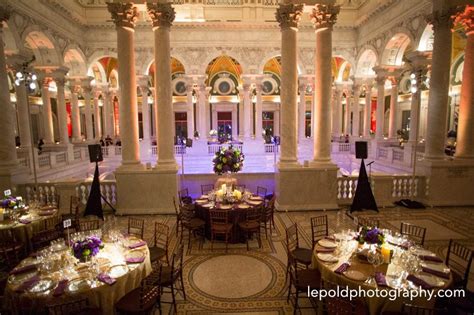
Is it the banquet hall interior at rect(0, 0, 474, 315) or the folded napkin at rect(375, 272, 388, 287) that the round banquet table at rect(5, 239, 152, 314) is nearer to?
the banquet hall interior at rect(0, 0, 474, 315)

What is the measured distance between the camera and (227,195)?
7.64 m

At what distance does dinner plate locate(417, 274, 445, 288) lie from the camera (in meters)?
3.73

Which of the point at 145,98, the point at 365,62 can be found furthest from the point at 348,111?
the point at 145,98

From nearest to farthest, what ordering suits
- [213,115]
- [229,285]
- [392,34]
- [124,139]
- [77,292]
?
[77,292] < [229,285] < [124,139] < [392,34] < [213,115]

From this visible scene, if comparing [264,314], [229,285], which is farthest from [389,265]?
[229,285]

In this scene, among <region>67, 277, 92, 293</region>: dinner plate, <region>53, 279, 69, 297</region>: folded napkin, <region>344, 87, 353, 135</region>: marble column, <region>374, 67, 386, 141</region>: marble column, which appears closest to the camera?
<region>53, 279, 69, 297</region>: folded napkin

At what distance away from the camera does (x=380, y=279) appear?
149 inches

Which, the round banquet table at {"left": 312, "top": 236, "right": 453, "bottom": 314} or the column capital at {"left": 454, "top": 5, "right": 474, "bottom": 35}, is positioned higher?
the column capital at {"left": 454, "top": 5, "right": 474, "bottom": 35}

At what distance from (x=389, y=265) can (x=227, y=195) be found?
4218 millimetres

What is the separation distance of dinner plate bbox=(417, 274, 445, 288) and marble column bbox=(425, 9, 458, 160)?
7.10 meters

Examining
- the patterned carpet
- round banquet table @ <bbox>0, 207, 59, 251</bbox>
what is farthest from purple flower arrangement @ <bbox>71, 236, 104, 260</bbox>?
round banquet table @ <bbox>0, 207, 59, 251</bbox>

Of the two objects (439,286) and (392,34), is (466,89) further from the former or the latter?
(439,286)

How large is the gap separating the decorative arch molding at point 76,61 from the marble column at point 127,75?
32.8ft

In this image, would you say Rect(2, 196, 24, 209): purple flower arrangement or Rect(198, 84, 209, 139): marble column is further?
Rect(198, 84, 209, 139): marble column
